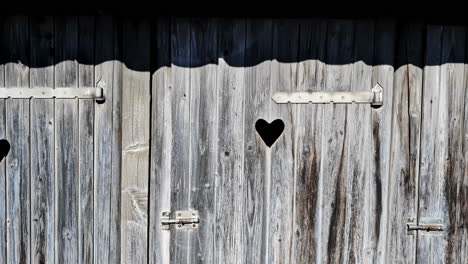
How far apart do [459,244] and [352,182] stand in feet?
2.57

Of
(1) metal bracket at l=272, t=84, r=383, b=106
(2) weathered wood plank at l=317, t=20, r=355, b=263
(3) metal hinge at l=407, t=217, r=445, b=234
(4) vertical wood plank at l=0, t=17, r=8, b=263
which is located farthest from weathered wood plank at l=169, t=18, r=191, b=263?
(3) metal hinge at l=407, t=217, r=445, b=234

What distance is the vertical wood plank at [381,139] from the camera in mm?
3842

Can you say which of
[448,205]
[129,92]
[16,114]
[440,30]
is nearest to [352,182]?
[448,205]

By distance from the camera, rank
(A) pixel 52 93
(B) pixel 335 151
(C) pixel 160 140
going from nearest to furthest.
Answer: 1. (A) pixel 52 93
2. (C) pixel 160 140
3. (B) pixel 335 151

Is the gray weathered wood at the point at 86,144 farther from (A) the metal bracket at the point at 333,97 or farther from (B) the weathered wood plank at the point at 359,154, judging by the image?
(B) the weathered wood plank at the point at 359,154

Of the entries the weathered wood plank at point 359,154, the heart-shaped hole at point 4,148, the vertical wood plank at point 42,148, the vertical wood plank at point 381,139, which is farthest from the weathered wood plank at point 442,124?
the heart-shaped hole at point 4,148

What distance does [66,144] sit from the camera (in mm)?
3693

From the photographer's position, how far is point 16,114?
366 cm

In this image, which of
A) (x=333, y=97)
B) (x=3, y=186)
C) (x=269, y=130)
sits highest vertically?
(x=333, y=97)

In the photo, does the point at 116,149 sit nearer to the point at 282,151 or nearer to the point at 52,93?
the point at 52,93

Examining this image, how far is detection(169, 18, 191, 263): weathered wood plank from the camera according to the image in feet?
12.2

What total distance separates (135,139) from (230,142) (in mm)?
554

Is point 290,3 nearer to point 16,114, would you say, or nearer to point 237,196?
point 237,196

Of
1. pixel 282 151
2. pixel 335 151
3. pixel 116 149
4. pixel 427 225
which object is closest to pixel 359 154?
pixel 335 151
